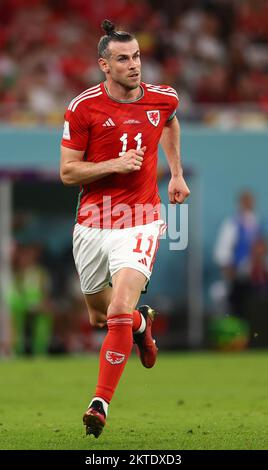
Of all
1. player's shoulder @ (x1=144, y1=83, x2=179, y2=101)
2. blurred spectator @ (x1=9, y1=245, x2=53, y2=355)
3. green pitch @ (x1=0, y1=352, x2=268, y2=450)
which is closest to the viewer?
green pitch @ (x1=0, y1=352, x2=268, y2=450)

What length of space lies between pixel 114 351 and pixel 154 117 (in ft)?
6.13

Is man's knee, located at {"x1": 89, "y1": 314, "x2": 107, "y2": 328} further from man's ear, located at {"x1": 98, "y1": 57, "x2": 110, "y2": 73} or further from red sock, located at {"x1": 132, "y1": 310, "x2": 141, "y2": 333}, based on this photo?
man's ear, located at {"x1": 98, "y1": 57, "x2": 110, "y2": 73}

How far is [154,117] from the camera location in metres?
8.84

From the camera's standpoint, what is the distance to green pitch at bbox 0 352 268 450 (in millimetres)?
7828

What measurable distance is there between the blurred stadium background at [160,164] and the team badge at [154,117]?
936cm

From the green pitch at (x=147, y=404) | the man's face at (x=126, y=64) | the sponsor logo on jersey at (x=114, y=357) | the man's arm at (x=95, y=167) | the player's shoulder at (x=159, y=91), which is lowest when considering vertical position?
the green pitch at (x=147, y=404)

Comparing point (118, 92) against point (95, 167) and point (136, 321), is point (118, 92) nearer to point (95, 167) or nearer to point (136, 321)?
point (95, 167)

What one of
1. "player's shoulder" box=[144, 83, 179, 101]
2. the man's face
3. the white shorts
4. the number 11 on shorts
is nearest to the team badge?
"player's shoulder" box=[144, 83, 179, 101]

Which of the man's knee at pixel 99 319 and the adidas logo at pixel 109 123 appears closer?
the adidas logo at pixel 109 123

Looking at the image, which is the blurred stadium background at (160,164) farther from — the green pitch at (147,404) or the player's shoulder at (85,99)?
the player's shoulder at (85,99)

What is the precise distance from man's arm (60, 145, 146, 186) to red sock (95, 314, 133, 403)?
101cm

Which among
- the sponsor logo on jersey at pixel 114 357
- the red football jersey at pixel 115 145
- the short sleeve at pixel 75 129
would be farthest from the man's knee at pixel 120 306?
the short sleeve at pixel 75 129

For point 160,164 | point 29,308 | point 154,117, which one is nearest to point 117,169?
point 154,117

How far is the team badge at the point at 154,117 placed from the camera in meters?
8.80
